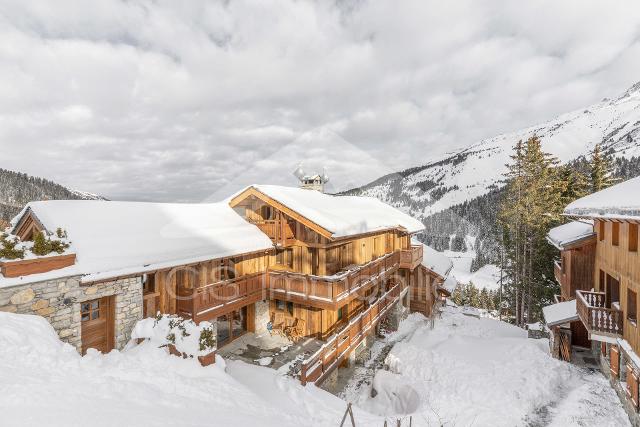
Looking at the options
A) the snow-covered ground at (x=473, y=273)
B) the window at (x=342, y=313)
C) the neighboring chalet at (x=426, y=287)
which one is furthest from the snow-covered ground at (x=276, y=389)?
the snow-covered ground at (x=473, y=273)

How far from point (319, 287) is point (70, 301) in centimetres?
895

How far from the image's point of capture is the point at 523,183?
92.9 ft

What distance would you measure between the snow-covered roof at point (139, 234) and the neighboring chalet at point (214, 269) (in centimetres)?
4

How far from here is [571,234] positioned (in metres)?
18.1

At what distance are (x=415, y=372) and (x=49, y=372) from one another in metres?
14.0

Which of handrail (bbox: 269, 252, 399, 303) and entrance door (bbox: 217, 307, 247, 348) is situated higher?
handrail (bbox: 269, 252, 399, 303)


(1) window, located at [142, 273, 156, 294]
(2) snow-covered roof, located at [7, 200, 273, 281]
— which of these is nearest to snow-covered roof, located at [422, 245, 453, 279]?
(2) snow-covered roof, located at [7, 200, 273, 281]

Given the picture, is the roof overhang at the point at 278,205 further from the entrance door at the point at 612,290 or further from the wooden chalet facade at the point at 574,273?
the entrance door at the point at 612,290

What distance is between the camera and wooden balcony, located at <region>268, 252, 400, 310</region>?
46.0ft

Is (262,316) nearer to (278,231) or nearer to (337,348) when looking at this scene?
(278,231)

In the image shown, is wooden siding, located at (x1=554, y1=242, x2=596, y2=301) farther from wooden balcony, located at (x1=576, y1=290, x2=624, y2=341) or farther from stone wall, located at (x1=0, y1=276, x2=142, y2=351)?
stone wall, located at (x1=0, y1=276, x2=142, y2=351)

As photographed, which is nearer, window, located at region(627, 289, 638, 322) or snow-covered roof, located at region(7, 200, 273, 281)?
snow-covered roof, located at region(7, 200, 273, 281)

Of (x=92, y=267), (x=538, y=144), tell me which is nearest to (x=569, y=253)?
(x=538, y=144)

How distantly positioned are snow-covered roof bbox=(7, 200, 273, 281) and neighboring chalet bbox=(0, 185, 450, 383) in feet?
0.14
